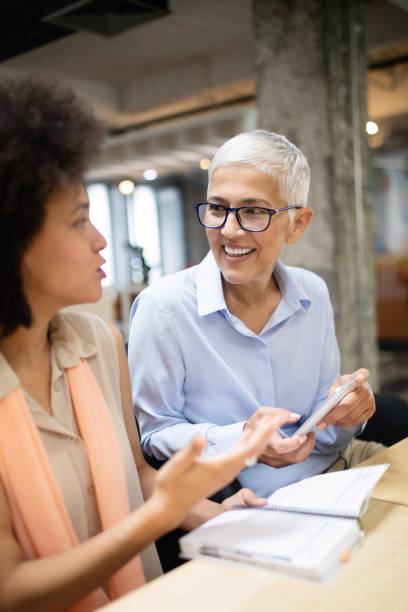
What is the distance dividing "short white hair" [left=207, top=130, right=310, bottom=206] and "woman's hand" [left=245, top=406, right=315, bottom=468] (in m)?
0.73

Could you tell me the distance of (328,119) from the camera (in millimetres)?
3564

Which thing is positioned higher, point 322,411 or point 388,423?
point 322,411

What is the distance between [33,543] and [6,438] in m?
0.20

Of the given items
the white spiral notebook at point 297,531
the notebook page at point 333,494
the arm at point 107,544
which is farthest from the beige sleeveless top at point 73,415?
the notebook page at point 333,494

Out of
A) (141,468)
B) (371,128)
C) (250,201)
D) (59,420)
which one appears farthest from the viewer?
(371,128)

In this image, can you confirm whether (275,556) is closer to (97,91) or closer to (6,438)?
(6,438)

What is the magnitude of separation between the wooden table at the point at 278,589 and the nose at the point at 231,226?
3.20 ft

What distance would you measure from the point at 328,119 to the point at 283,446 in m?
2.77

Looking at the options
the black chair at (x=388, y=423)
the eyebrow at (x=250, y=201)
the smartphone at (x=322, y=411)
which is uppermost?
the eyebrow at (x=250, y=201)

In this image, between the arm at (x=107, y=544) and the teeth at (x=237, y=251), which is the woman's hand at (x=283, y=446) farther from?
the teeth at (x=237, y=251)

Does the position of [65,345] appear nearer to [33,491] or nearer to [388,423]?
[33,491]

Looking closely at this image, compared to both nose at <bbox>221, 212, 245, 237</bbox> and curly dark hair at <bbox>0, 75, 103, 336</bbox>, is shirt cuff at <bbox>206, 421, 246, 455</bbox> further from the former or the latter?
curly dark hair at <bbox>0, 75, 103, 336</bbox>

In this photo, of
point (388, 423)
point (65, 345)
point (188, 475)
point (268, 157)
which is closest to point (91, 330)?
point (65, 345)

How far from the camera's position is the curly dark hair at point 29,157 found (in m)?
0.98
